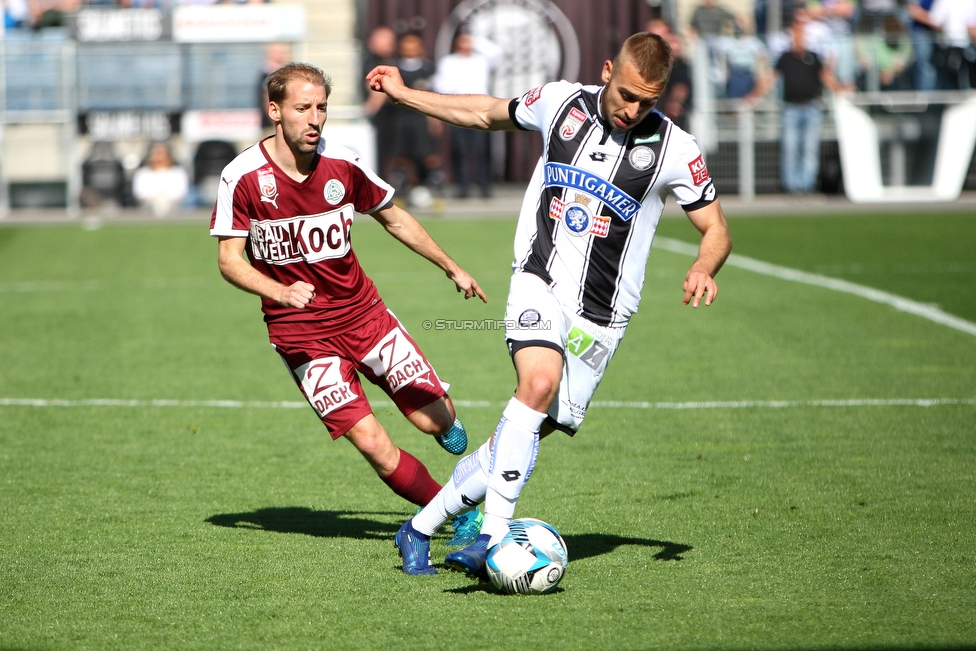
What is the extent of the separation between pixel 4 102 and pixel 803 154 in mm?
13605

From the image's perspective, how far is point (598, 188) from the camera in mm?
4422

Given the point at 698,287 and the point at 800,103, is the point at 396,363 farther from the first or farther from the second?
the point at 800,103

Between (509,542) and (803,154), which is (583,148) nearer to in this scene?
(509,542)

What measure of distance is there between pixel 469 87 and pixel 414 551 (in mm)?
15207

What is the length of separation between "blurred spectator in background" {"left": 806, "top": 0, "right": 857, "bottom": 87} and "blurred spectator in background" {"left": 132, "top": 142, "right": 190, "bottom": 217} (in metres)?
11.1

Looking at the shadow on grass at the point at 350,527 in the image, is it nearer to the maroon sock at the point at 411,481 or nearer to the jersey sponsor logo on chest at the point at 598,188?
the maroon sock at the point at 411,481

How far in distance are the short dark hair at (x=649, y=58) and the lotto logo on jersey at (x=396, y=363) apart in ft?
4.90

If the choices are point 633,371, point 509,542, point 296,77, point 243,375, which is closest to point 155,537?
point 509,542

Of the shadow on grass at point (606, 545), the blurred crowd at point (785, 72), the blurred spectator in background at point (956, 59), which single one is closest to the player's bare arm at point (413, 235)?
the shadow on grass at point (606, 545)

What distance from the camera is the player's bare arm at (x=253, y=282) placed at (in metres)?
Result: 4.17

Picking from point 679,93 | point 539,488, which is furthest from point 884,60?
point 539,488

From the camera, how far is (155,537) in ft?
16.2

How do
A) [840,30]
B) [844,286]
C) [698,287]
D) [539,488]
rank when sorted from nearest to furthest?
[698,287] < [539,488] < [844,286] < [840,30]

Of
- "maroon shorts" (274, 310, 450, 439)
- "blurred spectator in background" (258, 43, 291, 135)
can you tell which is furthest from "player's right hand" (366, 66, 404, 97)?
"blurred spectator in background" (258, 43, 291, 135)
